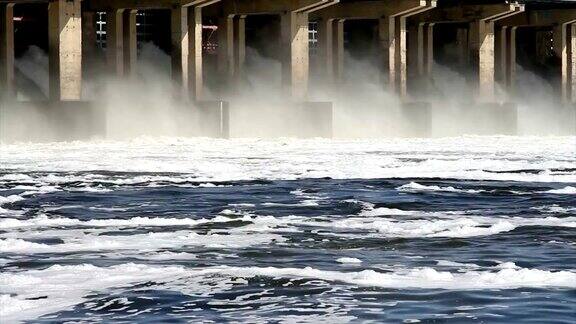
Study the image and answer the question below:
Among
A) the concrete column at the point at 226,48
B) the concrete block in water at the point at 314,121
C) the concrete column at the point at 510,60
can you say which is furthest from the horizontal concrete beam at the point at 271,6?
the concrete column at the point at 510,60

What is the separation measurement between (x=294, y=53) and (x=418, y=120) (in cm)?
692

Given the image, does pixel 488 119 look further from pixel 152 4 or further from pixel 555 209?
pixel 555 209

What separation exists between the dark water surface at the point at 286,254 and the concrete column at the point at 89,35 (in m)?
25.6

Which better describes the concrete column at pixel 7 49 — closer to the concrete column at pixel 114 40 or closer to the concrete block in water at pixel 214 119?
the concrete column at pixel 114 40

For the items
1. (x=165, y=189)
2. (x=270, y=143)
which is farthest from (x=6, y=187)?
(x=270, y=143)

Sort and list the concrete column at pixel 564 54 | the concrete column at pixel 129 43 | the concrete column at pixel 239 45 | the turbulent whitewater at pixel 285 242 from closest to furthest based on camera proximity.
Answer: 1. the turbulent whitewater at pixel 285 242
2. the concrete column at pixel 129 43
3. the concrete column at pixel 239 45
4. the concrete column at pixel 564 54

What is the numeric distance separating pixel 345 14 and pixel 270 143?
44.0 feet

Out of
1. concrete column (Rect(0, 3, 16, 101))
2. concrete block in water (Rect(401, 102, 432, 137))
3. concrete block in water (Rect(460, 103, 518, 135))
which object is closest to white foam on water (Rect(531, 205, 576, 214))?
concrete column (Rect(0, 3, 16, 101))

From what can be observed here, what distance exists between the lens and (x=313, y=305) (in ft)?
35.0

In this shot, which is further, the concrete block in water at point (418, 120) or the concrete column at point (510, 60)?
the concrete column at point (510, 60)

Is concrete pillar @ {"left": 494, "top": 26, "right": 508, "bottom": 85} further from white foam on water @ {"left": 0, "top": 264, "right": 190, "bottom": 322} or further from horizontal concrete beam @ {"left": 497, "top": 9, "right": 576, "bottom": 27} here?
white foam on water @ {"left": 0, "top": 264, "right": 190, "bottom": 322}

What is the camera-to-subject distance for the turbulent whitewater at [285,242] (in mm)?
10656

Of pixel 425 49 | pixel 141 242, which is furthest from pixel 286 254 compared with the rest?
pixel 425 49

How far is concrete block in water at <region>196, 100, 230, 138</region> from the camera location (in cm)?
4450
